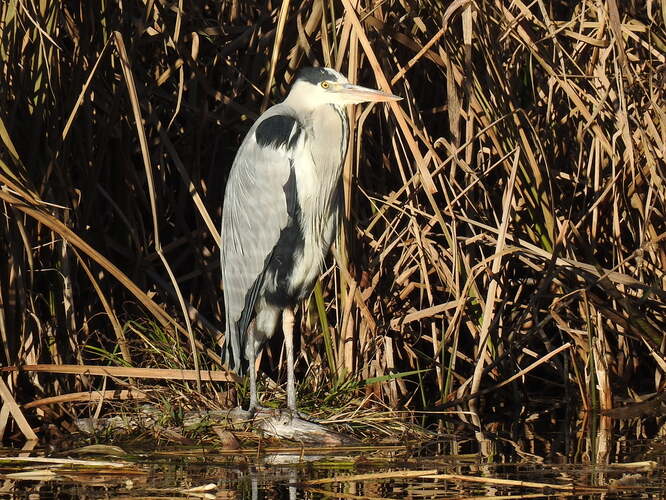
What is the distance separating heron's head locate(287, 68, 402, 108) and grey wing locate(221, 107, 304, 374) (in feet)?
0.43

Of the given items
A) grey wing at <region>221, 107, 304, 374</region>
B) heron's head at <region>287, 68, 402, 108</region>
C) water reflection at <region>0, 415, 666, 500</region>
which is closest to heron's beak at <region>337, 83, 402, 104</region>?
heron's head at <region>287, 68, 402, 108</region>

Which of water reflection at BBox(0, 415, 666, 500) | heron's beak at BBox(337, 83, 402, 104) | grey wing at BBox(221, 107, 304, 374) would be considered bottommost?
water reflection at BBox(0, 415, 666, 500)

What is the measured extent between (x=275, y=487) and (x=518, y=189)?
1917mm

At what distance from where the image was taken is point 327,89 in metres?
4.33

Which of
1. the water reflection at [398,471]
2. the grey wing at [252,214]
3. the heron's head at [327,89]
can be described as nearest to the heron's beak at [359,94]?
the heron's head at [327,89]

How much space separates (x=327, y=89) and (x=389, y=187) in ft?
2.88

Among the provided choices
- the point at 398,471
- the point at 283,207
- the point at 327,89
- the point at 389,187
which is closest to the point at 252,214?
the point at 283,207

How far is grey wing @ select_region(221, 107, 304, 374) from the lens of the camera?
4.36 metres

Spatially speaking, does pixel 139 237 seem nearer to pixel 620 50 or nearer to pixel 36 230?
pixel 36 230

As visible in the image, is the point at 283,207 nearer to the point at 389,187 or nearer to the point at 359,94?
the point at 359,94

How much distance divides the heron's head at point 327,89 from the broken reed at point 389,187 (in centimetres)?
12

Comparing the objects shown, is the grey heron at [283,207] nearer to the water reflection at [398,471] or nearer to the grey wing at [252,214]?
the grey wing at [252,214]

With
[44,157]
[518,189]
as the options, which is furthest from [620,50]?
[44,157]

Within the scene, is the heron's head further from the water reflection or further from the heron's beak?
the water reflection
